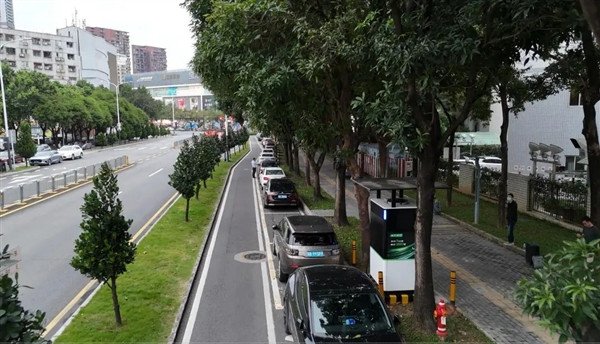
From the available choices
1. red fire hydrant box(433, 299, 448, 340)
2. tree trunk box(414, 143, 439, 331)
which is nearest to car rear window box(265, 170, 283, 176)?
tree trunk box(414, 143, 439, 331)

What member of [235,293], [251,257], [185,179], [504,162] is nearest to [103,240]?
[235,293]

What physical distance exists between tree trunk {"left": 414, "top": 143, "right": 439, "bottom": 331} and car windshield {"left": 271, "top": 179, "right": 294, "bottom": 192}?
44.7 feet

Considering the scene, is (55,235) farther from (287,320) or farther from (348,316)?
(348,316)

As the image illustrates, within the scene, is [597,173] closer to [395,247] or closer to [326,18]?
[395,247]

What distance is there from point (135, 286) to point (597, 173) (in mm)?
12593

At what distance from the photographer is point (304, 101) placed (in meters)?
16.9

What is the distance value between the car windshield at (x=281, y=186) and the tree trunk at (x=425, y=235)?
1363 centimetres

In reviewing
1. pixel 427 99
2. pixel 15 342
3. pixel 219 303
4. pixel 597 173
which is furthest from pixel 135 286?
pixel 597 173

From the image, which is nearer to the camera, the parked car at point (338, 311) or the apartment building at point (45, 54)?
the parked car at point (338, 311)

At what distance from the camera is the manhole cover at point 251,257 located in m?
14.4

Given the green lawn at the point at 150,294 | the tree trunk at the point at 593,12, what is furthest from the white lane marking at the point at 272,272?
the tree trunk at the point at 593,12

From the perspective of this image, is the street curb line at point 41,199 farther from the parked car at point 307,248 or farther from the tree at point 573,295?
the tree at point 573,295

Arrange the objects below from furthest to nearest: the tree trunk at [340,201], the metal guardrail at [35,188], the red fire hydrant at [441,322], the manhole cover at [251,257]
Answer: the metal guardrail at [35,188] → the tree trunk at [340,201] → the manhole cover at [251,257] → the red fire hydrant at [441,322]

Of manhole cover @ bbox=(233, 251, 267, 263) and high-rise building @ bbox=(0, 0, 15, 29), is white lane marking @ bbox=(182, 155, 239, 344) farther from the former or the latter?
high-rise building @ bbox=(0, 0, 15, 29)
